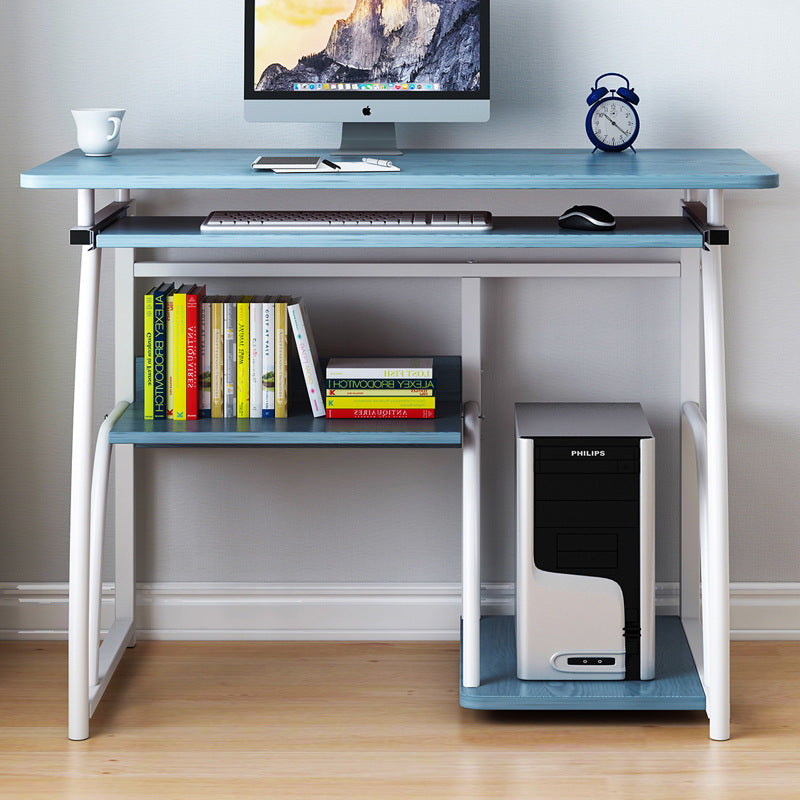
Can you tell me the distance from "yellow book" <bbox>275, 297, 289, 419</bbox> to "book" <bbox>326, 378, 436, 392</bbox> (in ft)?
0.29

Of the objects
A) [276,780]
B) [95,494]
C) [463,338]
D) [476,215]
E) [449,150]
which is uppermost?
[449,150]

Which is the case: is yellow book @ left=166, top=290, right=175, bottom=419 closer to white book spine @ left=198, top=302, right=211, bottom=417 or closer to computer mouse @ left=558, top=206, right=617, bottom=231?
white book spine @ left=198, top=302, right=211, bottom=417

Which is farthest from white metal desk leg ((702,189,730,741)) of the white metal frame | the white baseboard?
the white baseboard

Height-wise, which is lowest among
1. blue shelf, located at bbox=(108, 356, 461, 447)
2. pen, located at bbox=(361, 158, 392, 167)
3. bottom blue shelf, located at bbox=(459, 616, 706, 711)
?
bottom blue shelf, located at bbox=(459, 616, 706, 711)

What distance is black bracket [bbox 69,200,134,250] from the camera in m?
2.04

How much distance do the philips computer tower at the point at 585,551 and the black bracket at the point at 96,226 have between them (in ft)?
2.81

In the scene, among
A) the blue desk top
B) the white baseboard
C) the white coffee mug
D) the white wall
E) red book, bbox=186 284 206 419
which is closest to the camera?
the blue desk top

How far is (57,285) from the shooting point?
257cm

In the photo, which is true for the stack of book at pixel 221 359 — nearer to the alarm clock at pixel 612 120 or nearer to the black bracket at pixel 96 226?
the black bracket at pixel 96 226

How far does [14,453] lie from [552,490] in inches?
47.9

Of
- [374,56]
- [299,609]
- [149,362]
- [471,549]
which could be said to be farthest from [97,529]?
[374,56]

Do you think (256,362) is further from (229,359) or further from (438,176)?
(438,176)

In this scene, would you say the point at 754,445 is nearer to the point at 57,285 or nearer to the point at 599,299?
the point at 599,299

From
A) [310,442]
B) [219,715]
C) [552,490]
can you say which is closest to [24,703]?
[219,715]
